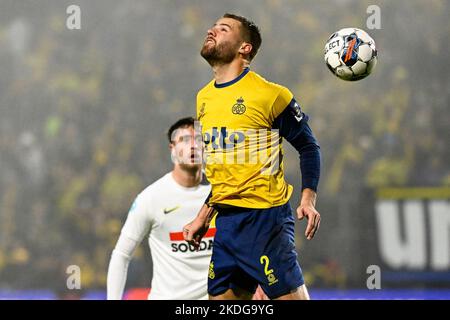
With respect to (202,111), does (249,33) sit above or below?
above

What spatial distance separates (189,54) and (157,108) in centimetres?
97

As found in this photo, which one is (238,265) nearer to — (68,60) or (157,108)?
(157,108)

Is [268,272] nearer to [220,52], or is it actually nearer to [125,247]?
[220,52]

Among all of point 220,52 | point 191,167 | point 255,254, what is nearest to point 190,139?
point 191,167

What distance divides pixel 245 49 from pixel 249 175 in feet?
2.39

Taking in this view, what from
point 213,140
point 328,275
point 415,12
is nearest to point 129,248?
point 213,140

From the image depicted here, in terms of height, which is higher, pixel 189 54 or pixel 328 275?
pixel 189 54

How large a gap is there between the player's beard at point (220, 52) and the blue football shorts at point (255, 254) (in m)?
0.82

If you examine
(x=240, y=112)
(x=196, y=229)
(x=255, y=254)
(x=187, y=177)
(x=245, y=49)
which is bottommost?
(x=255, y=254)

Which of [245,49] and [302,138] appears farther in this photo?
[245,49]

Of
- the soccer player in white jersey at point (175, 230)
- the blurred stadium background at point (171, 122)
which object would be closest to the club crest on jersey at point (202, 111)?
the soccer player in white jersey at point (175, 230)

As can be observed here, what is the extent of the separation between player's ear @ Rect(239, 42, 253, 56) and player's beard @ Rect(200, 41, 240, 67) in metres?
0.03

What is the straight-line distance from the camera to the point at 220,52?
13.6 feet

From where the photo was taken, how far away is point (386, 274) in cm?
955
